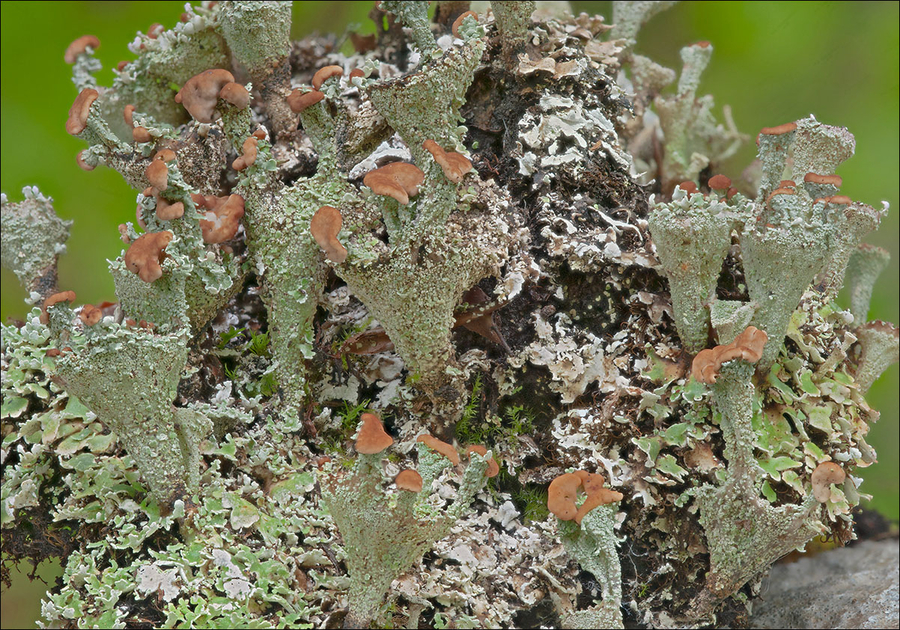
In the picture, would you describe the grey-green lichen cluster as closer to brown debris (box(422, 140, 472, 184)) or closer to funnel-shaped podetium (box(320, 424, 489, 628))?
funnel-shaped podetium (box(320, 424, 489, 628))

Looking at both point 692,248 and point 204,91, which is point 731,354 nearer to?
point 692,248

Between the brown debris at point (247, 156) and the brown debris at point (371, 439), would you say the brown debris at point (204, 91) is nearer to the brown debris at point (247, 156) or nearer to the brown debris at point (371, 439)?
the brown debris at point (247, 156)

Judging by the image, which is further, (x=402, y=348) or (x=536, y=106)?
(x=536, y=106)

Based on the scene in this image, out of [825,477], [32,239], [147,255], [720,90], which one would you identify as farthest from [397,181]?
[720,90]

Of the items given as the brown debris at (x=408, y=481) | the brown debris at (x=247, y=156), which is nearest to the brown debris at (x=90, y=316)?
the brown debris at (x=247, y=156)

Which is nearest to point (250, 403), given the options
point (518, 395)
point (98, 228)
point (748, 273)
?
point (518, 395)

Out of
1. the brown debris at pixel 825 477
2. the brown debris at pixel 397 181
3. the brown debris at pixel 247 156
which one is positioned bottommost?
the brown debris at pixel 825 477

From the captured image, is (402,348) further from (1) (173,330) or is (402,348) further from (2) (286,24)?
(2) (286,24)
